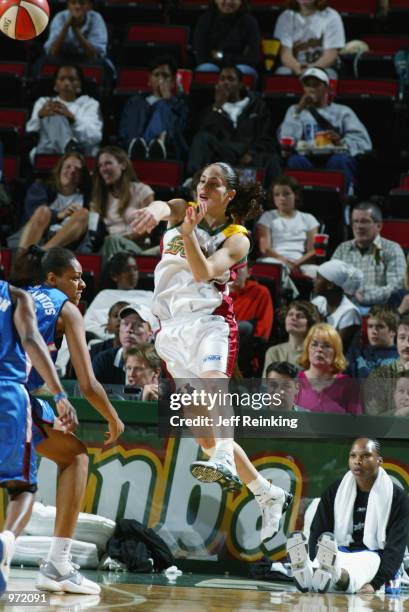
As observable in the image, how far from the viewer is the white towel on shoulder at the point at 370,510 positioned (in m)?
7.86

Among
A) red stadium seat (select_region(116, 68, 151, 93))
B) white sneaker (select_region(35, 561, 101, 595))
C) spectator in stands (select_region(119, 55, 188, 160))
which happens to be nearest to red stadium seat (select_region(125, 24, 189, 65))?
red stadium seat (select_region(116, 68, 151, 93))

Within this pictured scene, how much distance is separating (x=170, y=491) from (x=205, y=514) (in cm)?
32

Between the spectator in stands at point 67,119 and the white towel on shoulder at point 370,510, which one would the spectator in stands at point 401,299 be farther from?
the spectator in stands at point 67,119

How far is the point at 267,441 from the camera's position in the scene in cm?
852

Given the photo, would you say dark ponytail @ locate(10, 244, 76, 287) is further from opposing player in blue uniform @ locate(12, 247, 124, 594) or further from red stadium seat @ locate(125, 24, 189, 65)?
red stadium seat @ locate(125, 24, 189, 65)

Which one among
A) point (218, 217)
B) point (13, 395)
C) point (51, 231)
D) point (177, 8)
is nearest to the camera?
point (13, 395)

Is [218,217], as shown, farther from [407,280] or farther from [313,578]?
[407,280]

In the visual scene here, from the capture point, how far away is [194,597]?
6867mm

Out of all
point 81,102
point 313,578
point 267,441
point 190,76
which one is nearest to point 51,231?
point 81,102

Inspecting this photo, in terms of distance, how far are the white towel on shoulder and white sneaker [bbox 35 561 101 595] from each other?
6.74 feet

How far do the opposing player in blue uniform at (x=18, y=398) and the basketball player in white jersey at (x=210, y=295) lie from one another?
139 centimetres

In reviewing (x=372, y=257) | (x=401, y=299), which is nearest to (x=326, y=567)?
(x=401, y=299)

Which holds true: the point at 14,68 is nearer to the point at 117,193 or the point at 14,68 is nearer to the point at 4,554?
the point at 117,193

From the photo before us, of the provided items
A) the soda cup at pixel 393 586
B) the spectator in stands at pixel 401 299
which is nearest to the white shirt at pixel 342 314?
the spectator in stands at pixel 401 299
